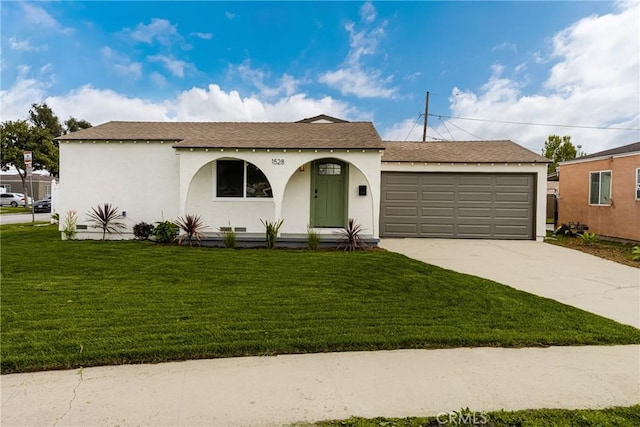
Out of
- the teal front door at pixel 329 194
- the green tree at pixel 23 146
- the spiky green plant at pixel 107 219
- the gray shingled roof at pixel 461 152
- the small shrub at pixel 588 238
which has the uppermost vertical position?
the green tree at pixel 23 146

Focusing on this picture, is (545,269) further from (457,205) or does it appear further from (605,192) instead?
(605,192)

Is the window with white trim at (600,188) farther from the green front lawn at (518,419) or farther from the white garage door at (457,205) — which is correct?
the green front lawn at (518,419)

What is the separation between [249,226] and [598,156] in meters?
13.7

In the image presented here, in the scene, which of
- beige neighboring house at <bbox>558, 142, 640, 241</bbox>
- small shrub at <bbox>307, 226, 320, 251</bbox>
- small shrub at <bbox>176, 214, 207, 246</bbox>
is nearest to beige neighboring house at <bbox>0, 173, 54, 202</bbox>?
small shrub at <bbox>176, 214, 207, 246</bbox>

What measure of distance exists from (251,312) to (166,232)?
624 cm

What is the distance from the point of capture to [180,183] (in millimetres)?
9430

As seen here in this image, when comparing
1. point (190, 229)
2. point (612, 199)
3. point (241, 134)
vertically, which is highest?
point (241, 134)

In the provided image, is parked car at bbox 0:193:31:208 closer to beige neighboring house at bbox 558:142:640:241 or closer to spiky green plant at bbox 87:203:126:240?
spiky green plant at bbox 87:203:126:240

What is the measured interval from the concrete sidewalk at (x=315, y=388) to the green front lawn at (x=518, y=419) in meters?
0.08

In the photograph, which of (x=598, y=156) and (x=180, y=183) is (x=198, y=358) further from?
(x=598, y=156)

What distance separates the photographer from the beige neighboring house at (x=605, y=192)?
442 inches

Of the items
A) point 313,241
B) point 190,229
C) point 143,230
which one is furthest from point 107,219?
point 313,241

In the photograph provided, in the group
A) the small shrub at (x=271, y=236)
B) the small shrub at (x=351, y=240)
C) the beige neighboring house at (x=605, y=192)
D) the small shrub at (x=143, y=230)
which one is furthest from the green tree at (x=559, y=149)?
the small shrub at (x=143, y=230)

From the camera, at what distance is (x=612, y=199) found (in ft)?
39.2
